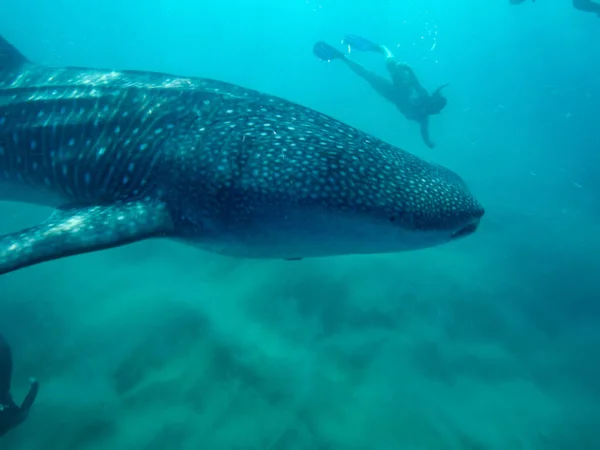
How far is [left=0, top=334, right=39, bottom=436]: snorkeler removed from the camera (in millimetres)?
6273

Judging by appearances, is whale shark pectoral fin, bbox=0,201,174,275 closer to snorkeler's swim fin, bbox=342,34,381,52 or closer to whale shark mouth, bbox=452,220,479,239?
whale shark mouth, bbox=452,220,479,239

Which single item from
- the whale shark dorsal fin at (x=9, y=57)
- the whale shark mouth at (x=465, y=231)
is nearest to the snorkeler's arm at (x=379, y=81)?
the whale shark dorsal fin at (x=9, y=57)

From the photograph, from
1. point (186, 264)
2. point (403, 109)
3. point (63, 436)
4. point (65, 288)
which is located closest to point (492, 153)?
point (403, 109)

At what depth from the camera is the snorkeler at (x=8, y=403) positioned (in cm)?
627

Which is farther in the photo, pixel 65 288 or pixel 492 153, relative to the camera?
pixel 492 153

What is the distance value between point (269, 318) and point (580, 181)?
33095mm

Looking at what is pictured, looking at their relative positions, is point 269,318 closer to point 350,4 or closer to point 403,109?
point 403,109

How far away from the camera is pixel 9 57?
5.30 metres

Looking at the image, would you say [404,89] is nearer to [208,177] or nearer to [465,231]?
[465,231]

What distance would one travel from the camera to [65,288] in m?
12.4

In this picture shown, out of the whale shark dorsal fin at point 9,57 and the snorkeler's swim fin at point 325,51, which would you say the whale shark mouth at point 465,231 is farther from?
the snorkeler's swim fin at point 325,51

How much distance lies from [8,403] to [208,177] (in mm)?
Result: 6025

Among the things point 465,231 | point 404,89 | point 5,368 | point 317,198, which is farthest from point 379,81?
point 5,368

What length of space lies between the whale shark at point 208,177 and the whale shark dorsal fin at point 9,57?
109 cm
